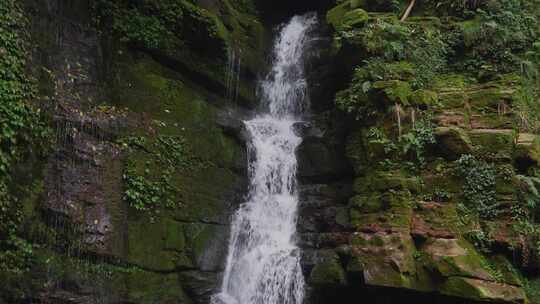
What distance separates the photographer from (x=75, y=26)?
380 inches

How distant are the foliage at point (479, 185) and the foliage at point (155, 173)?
627 cm

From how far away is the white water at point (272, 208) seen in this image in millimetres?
9281

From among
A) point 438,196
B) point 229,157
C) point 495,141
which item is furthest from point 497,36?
point 229,157

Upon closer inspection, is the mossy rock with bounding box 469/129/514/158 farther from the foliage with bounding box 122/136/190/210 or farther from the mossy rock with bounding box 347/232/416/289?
the foliage with bounding box 122/136/190/210

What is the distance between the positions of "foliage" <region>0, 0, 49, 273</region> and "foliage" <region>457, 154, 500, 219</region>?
8229 millimetres

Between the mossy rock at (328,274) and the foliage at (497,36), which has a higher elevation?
the foliage at (497,36)

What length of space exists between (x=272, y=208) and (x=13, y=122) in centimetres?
621

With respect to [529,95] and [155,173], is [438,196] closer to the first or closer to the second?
[529,95]

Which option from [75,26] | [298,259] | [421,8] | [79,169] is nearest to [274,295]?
[298,259]

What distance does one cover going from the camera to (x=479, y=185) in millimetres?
8102

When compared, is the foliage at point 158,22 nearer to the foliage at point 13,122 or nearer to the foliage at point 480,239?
the foliage at point 13,122

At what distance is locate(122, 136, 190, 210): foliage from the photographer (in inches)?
357

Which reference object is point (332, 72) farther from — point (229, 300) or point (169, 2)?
point (229, 300)

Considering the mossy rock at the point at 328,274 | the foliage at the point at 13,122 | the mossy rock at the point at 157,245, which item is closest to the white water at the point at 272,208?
the mossy rock at the point at 328,274
